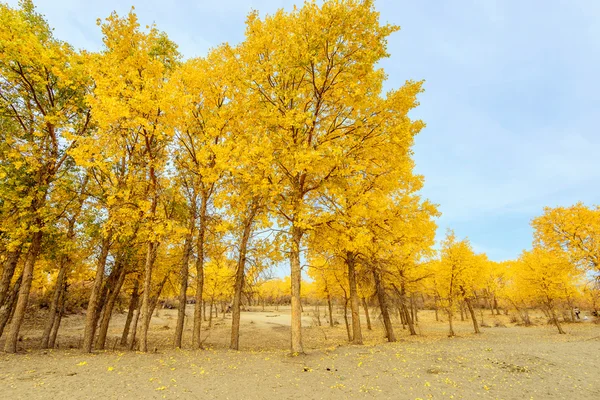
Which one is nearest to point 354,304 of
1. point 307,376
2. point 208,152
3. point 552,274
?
point 307,376

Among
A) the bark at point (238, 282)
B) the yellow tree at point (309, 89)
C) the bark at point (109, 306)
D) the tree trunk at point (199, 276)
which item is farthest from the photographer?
the bark at point (109, 306)

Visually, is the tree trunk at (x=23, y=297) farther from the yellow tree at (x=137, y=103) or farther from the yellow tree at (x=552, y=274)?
the yellow tree at (x=552, y=274)

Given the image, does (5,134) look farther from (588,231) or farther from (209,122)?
(588,231)

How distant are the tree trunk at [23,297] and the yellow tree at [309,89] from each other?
29.2ft

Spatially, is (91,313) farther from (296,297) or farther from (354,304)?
(354,304)

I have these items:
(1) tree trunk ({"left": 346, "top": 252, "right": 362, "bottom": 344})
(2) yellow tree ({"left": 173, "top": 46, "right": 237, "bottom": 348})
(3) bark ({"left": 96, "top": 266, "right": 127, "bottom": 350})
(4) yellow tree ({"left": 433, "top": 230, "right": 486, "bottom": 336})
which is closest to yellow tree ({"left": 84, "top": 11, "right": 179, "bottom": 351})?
(2) yellow tree ({"left": 173, "top": 46, "right": 237, "bottom": 348})

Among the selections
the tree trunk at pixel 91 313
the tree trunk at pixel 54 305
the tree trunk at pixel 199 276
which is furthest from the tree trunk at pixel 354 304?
the tree trunk at pixel 54 305

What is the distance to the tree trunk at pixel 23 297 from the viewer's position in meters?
9.17

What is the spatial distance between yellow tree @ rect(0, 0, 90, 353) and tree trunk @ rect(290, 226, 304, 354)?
758 cm

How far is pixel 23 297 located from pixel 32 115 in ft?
21.6

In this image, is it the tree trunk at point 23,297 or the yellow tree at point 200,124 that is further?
the yellow tree at point 200,124

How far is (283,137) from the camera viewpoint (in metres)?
8.50

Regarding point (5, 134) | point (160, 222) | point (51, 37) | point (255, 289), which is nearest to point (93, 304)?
point (160, 222)

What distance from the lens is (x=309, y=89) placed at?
9.46 metres
